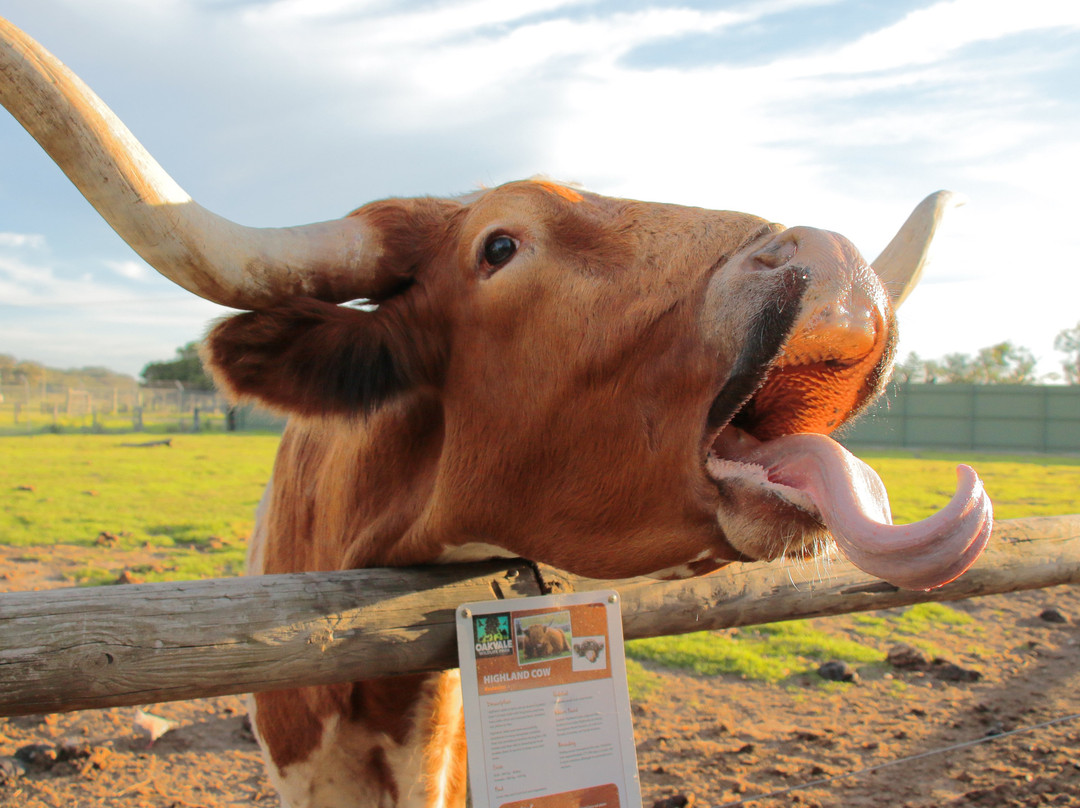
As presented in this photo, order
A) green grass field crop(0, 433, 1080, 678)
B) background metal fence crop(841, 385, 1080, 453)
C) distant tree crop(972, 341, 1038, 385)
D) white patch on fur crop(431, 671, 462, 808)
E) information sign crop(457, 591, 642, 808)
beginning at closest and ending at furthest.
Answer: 1. information sign crop(457, 591, 642, 808)
2. white patch on fur crop(431, 671, 462, 808)
3. green grass field crop(0, 433, 1080, 678)
4. background metal fence crop(841, 385, 1080, 453)
5. distant tree crop(972, 341, 1038, 385)

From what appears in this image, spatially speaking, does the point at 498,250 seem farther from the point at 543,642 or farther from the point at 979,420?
the point at 979,420

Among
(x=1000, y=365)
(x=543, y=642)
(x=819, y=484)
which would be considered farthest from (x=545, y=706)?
(x=1000, y=365)

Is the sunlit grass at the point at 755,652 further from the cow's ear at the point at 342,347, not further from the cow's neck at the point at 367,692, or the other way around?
the cow's ear at the point at 342,347

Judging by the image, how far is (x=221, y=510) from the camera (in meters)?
12.2

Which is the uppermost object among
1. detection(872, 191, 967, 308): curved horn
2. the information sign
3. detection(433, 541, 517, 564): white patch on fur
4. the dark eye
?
detection(872, 191, 967, 308): curved horn

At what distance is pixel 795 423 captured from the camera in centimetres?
156

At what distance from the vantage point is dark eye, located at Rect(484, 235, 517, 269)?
1777mm

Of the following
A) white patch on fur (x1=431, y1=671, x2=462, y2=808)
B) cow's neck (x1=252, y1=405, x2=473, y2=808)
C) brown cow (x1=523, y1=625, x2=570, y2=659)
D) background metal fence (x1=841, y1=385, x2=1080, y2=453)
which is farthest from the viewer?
background metal fence (x1=841, y1=385, x2=1080, y2=453)

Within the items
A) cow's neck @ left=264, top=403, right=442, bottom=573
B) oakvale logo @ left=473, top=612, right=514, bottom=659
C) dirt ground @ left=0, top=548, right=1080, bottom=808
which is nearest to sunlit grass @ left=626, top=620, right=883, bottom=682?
dirt ground @ left=0, top=548, right=1080, bottom=808

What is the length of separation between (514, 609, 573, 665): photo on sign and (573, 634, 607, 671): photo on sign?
0.08ft

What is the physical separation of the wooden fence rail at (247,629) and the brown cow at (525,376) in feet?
0.54

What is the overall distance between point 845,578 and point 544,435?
5.26 feet

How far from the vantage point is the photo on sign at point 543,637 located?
73.7 inches

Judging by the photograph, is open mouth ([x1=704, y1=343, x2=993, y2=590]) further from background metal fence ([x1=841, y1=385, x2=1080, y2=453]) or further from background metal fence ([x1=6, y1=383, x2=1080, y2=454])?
background metal fence ([x1=841, y1=385, x2=1080, y2=453])
